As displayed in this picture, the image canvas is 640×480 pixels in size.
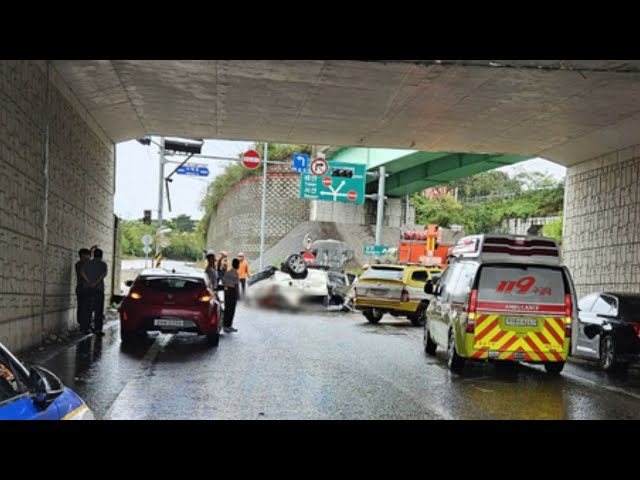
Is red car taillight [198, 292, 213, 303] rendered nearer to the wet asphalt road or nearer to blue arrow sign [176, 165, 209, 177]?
the wet asphalt road

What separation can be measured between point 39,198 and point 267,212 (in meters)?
39.3

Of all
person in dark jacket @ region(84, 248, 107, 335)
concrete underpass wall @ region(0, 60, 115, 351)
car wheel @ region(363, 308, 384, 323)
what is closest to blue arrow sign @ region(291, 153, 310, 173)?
car wheel @ region(363, 308, 384, 323)

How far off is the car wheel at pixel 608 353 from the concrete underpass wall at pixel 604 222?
4467 mm

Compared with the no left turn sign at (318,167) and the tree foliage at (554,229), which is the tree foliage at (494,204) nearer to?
the tree foliage at (554,229)

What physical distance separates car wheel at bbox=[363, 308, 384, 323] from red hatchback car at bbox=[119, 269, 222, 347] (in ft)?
29.4


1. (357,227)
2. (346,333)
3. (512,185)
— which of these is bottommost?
(346,333)

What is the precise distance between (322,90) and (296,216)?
37.2 m

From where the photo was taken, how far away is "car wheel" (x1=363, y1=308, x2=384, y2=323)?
77.6ft

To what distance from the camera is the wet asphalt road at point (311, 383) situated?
8992 mm

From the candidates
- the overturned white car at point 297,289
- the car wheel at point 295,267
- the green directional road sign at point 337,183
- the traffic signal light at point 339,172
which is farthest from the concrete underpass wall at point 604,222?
the traffic signal light at point 339,172

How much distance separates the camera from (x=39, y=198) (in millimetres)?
13633
